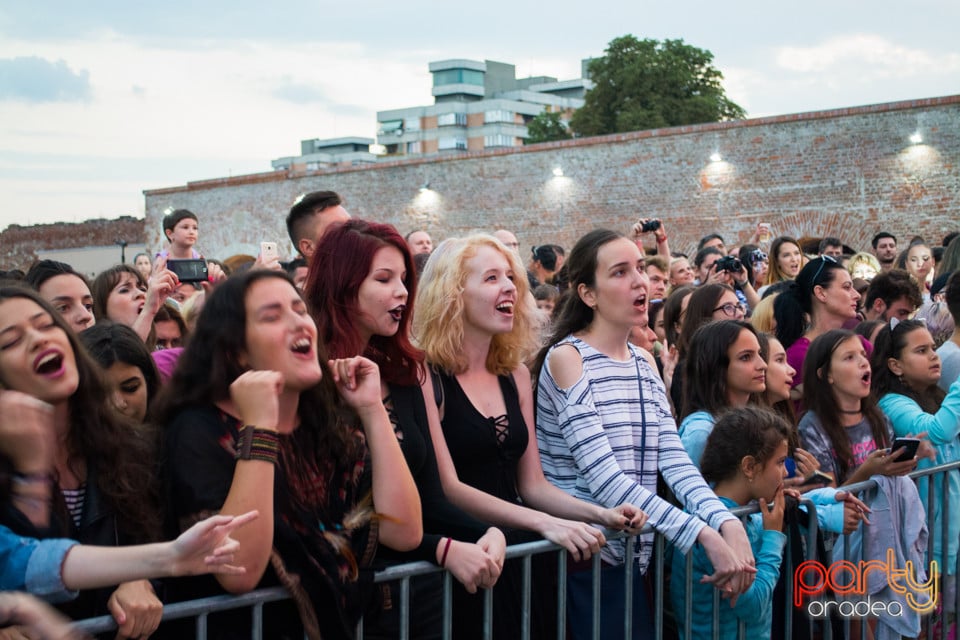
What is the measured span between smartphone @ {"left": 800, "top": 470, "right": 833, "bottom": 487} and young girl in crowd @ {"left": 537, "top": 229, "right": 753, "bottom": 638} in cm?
64

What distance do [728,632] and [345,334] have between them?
1.69m

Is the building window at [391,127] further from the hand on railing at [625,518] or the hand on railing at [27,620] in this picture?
the hand on railing at [27,620]

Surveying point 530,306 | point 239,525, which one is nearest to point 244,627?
point 239,525

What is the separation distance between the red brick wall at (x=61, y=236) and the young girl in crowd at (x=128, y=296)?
30020mm

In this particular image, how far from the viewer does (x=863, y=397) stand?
4637 mm

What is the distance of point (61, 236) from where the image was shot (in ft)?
115

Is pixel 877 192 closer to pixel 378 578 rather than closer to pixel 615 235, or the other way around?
pixel 615 235

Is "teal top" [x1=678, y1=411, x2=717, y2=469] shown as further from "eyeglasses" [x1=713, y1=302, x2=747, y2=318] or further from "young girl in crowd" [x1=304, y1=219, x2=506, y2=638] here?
"young girl in crowd" [x1=304, y1=219, x2=506, y2=638]

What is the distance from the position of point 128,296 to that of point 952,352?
4203 mm

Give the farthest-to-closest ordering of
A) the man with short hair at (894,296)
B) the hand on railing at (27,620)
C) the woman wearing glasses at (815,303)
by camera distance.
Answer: the man with short hair at (894,296) < the woman wearing glasses at (815,303) < the hand on railing at (27,620)

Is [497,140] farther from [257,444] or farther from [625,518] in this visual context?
[257,444]

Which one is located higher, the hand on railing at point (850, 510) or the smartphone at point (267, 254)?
the smartphone at point (267, 254)

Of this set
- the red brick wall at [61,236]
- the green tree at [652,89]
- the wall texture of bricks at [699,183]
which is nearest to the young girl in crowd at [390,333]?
the wall texture of bricks at [699,183]

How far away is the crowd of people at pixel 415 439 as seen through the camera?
2.29 metres
